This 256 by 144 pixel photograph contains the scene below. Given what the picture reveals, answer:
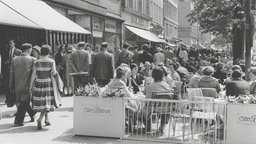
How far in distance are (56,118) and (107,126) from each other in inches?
99.8

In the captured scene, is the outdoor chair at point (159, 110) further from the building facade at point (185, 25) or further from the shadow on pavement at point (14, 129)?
the building facade at point (185, 25)

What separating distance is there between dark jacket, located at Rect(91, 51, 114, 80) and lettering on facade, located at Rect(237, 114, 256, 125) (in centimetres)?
504

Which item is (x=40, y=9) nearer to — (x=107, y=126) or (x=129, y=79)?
(x=129, y=79)

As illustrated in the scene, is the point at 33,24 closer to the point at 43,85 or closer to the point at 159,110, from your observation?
the point at 43,85

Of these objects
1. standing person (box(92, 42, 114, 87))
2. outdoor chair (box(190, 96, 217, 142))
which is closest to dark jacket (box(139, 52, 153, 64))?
standing person (box(92, 42, 114, 87))

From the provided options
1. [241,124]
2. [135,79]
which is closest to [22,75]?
[135,79]

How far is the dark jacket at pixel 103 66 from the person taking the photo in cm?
1184

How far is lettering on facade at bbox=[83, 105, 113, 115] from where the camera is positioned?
817 cm

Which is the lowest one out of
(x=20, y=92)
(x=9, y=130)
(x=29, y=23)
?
(x=9, y=130)

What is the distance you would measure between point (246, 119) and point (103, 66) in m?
5.22

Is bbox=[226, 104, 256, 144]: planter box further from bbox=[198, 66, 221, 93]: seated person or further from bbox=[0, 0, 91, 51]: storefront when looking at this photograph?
bbox=[0, 0, 91, 51]: storefront

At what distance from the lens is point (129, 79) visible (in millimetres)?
12211

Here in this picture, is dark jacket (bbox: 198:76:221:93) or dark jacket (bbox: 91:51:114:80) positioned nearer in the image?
dark jacket (bbox: 198:76:221:93)

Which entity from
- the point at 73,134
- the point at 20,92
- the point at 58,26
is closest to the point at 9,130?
the point at 20,92
